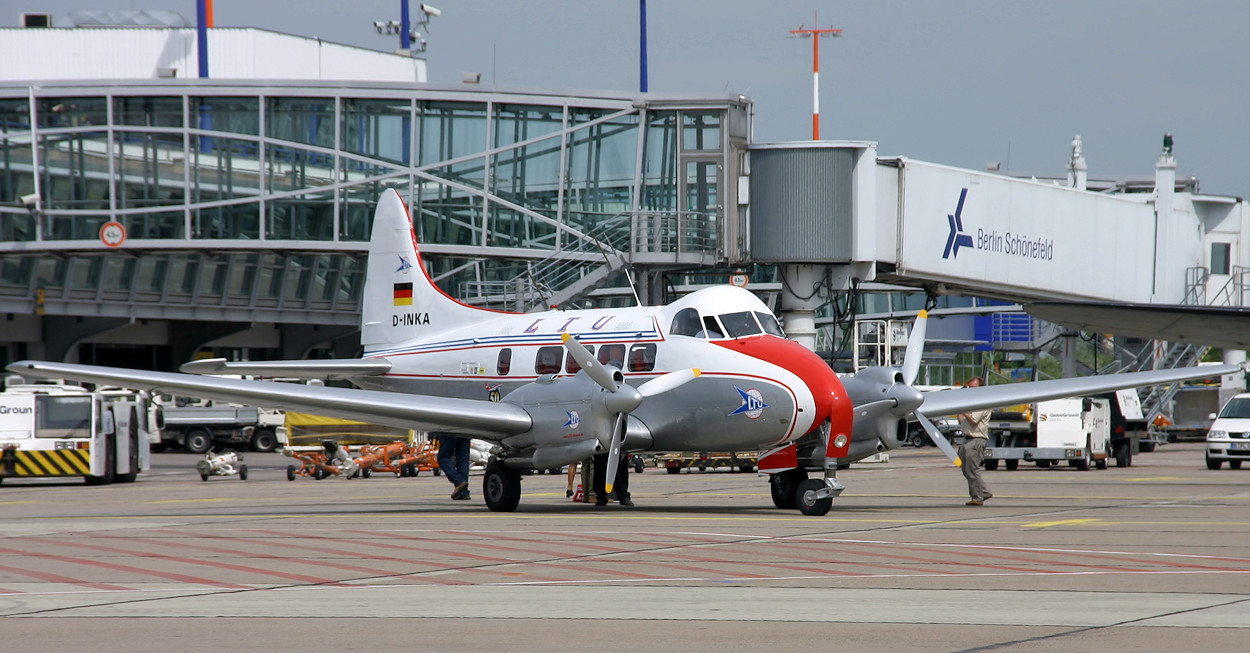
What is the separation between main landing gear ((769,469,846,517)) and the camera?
1717cm

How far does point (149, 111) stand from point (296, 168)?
18.5 ft

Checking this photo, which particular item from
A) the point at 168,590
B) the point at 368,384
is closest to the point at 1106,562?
the point at 168,590

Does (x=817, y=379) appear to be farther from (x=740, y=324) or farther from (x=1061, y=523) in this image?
(x=1061, y=523)

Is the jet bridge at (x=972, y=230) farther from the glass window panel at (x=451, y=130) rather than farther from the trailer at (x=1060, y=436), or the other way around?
the glass window panel at (x=451, y=130)

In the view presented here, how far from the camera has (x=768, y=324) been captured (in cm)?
1850

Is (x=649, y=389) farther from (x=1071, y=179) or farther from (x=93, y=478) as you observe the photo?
(x=1071, y=179)

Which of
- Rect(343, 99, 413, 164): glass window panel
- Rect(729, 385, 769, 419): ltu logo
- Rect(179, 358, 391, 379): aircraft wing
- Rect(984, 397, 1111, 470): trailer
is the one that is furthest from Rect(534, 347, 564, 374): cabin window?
Rect(343, 99, 413, 164): glass window panel

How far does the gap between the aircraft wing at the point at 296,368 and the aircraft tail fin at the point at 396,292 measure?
3.18ft

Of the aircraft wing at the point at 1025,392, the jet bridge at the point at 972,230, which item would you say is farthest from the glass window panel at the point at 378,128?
the aircraft wing at the point at 1025,392

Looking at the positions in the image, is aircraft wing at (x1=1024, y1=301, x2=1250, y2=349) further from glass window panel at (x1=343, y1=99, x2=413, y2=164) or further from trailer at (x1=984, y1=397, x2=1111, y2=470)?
glass window panel at (x1=343, y1=99, x2=413, y2=164)

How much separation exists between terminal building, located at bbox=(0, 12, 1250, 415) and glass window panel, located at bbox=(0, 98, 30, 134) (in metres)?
0.13

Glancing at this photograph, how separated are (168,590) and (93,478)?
2236cm

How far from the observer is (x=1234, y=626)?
25.5 ft

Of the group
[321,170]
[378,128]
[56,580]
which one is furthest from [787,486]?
[321,170]
